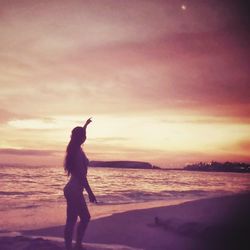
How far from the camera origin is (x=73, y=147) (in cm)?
618

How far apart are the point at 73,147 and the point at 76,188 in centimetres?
71

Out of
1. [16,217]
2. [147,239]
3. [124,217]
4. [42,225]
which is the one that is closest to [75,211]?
[147,239]

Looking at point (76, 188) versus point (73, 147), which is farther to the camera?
point (73, 147)

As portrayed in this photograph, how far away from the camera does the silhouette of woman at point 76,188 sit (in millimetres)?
6043

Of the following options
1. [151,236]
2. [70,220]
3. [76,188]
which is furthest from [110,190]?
[76,188]

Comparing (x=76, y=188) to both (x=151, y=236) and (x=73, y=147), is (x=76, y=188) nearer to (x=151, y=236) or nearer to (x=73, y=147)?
(x=73, y=147)

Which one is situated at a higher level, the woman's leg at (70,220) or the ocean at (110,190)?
the woman's leg at (70,220)

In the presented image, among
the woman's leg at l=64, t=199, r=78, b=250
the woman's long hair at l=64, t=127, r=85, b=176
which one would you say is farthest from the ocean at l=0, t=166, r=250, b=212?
the woman's long hair at l=64, t=127, r=85, b=176

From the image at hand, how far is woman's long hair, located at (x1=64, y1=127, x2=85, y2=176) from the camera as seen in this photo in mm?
6129

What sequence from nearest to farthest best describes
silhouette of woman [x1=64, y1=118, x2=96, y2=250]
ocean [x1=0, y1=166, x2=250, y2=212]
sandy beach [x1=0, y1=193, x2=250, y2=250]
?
silhouette of woman [x1=64, y1=118, x2=96, y2=250] < sandy beach [x1=0, y1=193, x2=250, y2=250] < ocean [x1=0, y1=166, x2=250, y2=212]

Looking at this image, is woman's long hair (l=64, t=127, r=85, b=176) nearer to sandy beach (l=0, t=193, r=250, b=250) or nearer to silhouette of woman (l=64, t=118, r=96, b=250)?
silhouette of woman (l=64, t=118, r=96, b=250)

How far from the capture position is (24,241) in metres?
7.04

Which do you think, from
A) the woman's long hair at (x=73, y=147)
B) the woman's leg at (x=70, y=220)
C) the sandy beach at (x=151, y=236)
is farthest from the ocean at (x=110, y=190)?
the woman's long hair at (x=73, y=147)

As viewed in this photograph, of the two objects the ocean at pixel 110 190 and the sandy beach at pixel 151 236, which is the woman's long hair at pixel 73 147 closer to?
the sandy beach at pixel 151 236
